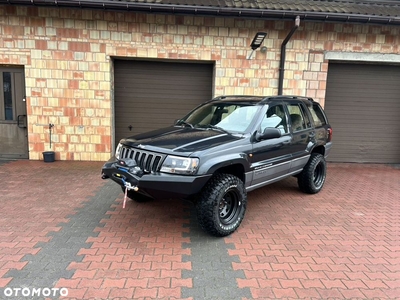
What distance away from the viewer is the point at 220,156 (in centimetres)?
351

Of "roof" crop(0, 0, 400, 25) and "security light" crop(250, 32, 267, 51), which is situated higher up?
"roof" crop(0, 0, 400, 25)

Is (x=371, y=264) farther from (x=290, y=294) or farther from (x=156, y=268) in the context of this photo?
(x=156, y=268)

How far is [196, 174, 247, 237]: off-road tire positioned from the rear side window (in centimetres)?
260

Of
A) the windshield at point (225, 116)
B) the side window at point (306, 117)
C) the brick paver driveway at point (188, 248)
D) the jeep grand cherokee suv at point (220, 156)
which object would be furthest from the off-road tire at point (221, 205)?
the side window at point (306, 117)

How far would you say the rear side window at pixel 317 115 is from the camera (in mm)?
5570

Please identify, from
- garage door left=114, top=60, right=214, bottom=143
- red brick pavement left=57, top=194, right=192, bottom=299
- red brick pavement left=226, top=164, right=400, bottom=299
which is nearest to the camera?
red brick pavement left=57, top=194, right=192, bottom=299

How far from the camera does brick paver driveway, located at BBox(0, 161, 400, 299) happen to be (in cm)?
267

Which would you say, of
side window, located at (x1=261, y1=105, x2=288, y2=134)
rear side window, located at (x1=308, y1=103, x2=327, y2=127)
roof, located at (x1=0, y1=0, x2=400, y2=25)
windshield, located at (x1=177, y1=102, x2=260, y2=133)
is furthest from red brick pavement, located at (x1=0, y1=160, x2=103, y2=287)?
rear side window, located at (x1=308, y1=103, x2=327, y2=127)

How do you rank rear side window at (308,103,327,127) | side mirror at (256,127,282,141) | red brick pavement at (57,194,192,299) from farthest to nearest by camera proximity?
rear side window at (308,103,327,127), side mirror at (256,127,282,141), red brick pavement at (57,194,192,299)

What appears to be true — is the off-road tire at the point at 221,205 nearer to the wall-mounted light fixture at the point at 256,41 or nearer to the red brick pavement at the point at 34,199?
the red brick pavement at the point at 34,199

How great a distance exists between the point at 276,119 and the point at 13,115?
23.0ft

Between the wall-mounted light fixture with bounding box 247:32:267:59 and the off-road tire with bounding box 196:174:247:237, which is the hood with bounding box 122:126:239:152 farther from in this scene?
the wall-mounted light fixture with bounding box 247:32:267:59

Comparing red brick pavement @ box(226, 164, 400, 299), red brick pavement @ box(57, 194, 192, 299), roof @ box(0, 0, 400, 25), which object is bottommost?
red brick pavement @ box(57, 194, 192, 299)

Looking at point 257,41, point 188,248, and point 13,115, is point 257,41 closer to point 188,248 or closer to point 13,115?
point 188,248
